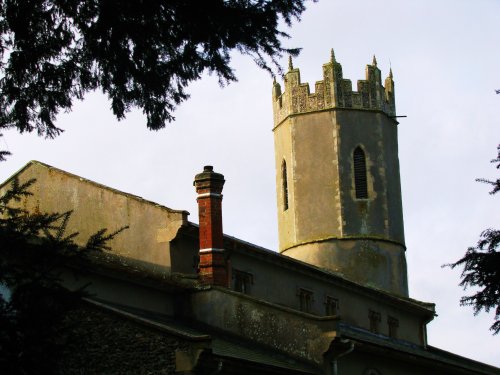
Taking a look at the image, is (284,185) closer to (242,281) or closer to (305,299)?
(305,299)

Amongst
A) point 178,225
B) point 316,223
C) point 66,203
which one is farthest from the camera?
point 316,223

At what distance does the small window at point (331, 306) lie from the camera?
3553cm

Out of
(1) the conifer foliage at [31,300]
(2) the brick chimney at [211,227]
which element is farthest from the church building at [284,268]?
(1) the conifer foliage at [31,300]

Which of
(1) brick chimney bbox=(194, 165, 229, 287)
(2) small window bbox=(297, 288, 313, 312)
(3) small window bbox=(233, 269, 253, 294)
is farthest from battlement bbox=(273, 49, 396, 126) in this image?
(1) brick chimney bbox=(194, 165, 229, 287)

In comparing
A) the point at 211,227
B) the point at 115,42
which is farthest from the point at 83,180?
the point at 115,42

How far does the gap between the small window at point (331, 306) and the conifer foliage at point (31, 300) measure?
2481 cm

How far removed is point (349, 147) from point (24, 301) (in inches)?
1549

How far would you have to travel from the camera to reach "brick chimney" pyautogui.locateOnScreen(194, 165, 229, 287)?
92.7 feet

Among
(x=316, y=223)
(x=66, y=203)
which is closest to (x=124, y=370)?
(x=66, y=203)

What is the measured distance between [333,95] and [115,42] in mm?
38164

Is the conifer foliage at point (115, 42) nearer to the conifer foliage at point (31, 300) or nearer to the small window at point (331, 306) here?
the conifer foliage at point (31, 300)

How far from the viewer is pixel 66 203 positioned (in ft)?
101

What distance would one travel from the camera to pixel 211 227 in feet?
93.7

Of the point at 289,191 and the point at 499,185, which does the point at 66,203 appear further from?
the point at 289,191
